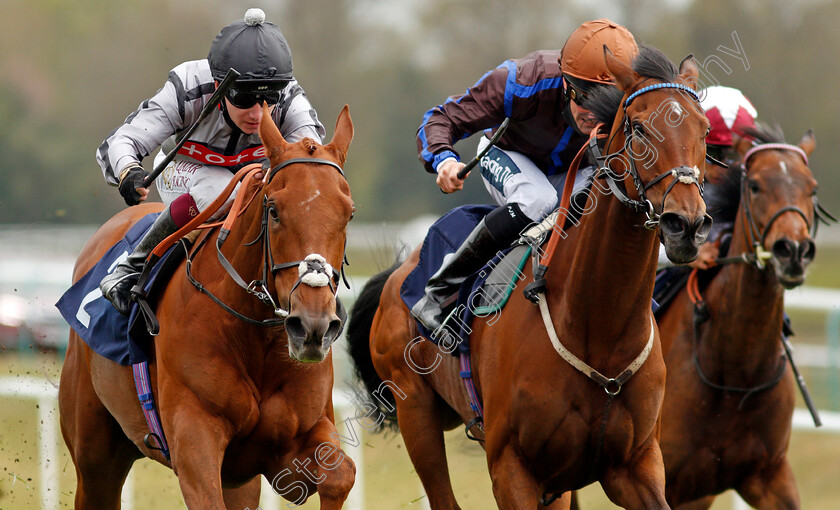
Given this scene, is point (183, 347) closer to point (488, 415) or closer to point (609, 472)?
point (488, 415)

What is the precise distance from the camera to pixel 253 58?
4359 millimetres

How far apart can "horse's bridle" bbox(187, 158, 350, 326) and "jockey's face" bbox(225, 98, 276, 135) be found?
0.52 metres

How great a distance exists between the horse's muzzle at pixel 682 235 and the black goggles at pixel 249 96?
5.66ft

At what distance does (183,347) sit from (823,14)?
692 inches

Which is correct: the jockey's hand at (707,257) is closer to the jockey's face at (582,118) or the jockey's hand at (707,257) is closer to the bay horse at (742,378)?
the bay horse at (742,378)

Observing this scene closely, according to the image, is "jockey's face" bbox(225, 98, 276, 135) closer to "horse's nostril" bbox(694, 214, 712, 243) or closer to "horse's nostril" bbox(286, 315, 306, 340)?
"horse's nostril" bbox(286, 315, 306, 340)

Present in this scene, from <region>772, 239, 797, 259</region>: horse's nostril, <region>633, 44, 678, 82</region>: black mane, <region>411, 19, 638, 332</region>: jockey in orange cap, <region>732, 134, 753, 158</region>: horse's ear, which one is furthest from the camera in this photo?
<region>732, 134, 753, 158</region>: horse's ear

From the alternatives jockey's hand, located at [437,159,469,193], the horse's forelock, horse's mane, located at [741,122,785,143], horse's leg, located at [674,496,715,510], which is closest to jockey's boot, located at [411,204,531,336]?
jockey's hand, located at [437,159,469,193]

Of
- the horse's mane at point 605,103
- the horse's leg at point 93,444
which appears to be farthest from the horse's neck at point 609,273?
→ the horse's leg at point 93,444

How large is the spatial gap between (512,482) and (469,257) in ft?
3.76

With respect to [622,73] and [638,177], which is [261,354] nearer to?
[638,177]

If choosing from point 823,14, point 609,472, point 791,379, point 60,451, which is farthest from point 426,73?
point 609,472

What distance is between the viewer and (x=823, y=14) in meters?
19.3

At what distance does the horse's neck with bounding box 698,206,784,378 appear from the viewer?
5.27m
